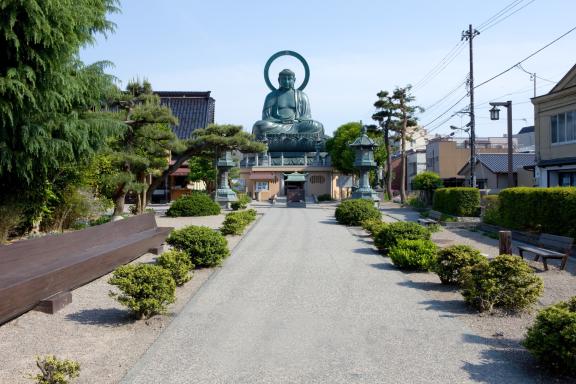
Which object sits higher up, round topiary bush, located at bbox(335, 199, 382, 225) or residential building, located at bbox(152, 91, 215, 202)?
residential building, located at bbox(152, 91, 215, 202)

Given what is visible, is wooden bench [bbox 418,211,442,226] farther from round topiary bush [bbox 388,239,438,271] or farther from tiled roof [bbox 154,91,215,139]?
tiled roof [bbox 154,91,215,139]

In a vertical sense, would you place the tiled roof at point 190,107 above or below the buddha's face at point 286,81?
below

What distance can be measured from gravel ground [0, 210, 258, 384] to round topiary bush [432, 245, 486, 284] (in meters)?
4.60

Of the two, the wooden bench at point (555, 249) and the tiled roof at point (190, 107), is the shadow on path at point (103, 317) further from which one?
the tiled roof at point (190, 107)

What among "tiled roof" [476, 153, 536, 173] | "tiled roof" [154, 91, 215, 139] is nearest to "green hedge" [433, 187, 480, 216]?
"tiled roof" [476, 153, 536, 173]

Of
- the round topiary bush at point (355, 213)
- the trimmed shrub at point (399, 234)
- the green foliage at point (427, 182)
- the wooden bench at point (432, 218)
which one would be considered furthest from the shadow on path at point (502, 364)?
the green foliage at point (427, 182)

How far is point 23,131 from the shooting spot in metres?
11.2

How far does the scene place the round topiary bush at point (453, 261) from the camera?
9.16 meters

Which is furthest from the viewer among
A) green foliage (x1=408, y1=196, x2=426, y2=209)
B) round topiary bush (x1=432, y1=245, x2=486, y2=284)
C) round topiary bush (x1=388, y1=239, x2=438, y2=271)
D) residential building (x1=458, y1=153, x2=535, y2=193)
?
residential building (x1=458, y1=153, x2=535, y2=193)

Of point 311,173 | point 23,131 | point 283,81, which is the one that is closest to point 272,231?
point 23,131

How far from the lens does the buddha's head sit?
61625 mm

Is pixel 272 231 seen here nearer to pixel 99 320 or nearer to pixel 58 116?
pixel 58 116

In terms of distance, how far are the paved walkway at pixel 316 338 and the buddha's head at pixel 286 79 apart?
174 ft

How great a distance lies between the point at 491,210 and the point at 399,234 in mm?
8595
